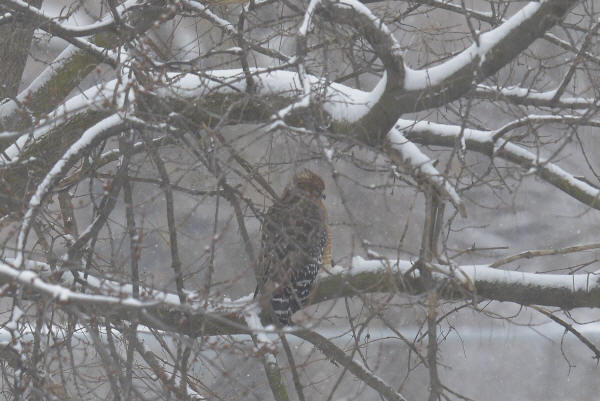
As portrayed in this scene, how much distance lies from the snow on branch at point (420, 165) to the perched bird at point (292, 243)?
1.33 feet

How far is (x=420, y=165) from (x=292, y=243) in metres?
0.80

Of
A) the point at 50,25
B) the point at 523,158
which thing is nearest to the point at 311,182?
the point at 523,158

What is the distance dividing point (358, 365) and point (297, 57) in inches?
82.1

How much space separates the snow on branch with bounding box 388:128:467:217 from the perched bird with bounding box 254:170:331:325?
406 mm

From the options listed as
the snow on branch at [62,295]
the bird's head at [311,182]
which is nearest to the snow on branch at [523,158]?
the bird's head at [311,182]

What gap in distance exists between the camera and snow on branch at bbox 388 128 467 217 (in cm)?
318

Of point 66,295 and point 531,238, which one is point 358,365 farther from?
point 531,238

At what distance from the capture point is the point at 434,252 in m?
3.26

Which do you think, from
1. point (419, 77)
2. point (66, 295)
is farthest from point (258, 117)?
point (66, 295)

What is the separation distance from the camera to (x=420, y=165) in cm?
337

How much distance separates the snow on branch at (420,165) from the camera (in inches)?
125

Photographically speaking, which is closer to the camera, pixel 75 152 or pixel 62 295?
pixel 62 295

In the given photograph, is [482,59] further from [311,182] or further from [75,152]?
[311,182]

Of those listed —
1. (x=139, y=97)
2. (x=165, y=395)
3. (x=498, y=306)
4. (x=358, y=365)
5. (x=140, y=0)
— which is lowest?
(x=165, y=395)
